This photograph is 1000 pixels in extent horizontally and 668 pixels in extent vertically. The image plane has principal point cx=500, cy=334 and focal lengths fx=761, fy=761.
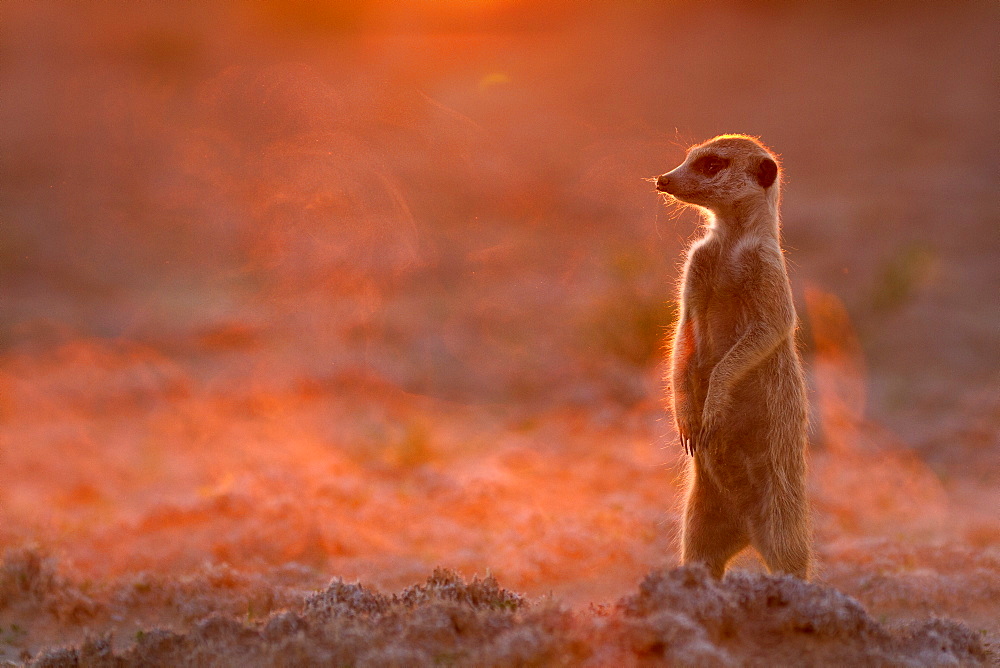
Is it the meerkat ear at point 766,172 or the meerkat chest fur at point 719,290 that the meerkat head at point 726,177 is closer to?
the meerkat ear at point 766,172

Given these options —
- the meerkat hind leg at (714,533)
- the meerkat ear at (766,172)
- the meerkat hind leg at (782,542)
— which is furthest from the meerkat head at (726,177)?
the meerkat hind leg at (782,542)

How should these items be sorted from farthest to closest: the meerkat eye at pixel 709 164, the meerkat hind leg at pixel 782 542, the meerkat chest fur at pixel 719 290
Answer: the meerkat eye at pixel 709 164 → the meerkat chest fur at pixel 719 290 → the meerkat hind leg at pixel 782 542

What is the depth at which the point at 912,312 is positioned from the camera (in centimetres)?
1232

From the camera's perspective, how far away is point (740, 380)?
11.6ft

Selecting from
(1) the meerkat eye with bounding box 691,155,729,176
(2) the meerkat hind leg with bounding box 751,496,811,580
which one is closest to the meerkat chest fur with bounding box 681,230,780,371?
(1) the meerkat eye with bounding box 691,155,729,176

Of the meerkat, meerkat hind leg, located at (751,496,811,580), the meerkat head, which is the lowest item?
meerkat hind leg, located at (751,496,811,580)

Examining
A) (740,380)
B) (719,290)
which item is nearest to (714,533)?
(740,380)

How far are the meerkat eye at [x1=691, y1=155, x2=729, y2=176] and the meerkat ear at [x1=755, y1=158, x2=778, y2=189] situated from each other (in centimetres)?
15

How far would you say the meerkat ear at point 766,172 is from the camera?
356 cm

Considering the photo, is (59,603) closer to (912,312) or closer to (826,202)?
(912,312)

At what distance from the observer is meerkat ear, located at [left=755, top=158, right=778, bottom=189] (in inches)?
140

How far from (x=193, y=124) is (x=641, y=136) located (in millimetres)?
10079

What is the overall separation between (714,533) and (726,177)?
167cm

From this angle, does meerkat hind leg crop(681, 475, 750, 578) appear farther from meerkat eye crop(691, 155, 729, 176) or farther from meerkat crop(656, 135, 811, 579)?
meerkat eye crop(691, 155, 729, 176)
